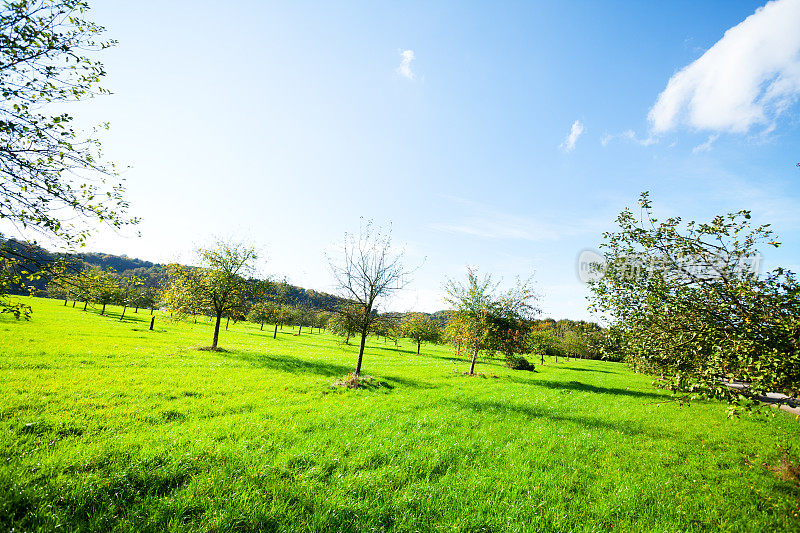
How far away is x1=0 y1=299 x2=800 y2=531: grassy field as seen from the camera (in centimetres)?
522

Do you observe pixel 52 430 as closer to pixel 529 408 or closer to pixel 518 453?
pixel 518 453

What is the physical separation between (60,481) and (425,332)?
55629 mm

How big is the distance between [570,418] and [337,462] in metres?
12.3

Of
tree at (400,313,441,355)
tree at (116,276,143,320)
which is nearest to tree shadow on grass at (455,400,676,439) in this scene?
tree at (116,276,143,320)

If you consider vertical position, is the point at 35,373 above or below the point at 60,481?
below

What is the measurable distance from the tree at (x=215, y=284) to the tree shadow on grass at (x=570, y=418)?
2251 cm

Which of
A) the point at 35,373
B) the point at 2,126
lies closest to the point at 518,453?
the point at 2,126

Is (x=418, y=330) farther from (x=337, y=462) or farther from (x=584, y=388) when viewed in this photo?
(x=337, y=462)

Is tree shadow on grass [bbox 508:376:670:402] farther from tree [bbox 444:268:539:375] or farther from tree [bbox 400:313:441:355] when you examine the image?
tree [bbox 400:313:441:355]

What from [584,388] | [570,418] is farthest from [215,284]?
[584,388]

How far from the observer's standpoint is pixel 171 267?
84.2 ft

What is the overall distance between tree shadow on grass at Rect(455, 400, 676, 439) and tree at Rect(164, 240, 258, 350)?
886 inches

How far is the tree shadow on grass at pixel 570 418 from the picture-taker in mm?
12688

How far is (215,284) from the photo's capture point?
1032 inches
